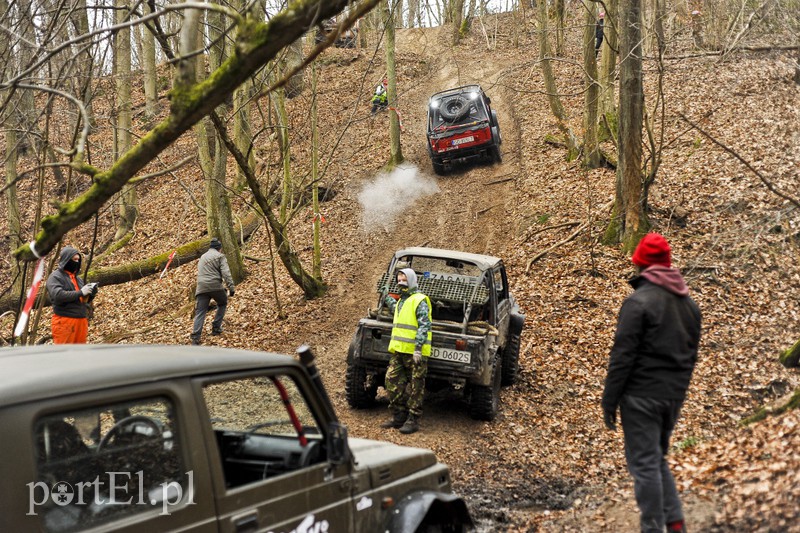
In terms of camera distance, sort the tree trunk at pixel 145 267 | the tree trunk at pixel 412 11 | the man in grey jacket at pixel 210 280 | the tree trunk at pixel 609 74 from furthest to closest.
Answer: the tree trunk at pixel 412 11
the tree trunk at pixel 145 267
the tree trunk at pixel 609 74
the man in grey jacket at pixel 210 280

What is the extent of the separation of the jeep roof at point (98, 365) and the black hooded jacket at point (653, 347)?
231 centimetres

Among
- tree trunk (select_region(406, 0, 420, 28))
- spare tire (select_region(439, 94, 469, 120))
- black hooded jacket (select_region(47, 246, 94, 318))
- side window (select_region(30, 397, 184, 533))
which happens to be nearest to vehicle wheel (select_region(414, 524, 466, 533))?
side window (select_region(30, 397, 184, 533))

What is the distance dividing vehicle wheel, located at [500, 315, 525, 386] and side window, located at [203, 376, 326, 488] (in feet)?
22.2

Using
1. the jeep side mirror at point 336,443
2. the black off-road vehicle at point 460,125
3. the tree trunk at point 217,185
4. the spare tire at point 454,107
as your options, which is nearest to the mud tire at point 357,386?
the jeep side mirror at point 336,443

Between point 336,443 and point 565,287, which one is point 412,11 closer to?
point 565,287

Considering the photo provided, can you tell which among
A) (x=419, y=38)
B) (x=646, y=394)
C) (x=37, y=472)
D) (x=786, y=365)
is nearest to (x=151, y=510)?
(x=37, y=472)

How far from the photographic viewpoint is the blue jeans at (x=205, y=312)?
12711mm

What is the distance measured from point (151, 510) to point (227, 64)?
2.70 meters

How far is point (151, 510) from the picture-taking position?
2666mm

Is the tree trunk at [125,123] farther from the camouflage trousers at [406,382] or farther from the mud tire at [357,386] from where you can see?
the camouflage trousers at [406,382]

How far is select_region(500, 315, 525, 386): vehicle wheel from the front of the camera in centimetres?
1009

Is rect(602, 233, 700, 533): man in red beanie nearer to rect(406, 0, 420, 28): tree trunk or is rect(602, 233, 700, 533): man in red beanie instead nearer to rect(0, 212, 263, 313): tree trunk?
rect(0, 212, 263, 313): tree trunk

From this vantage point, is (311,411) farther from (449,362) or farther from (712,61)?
(712,61)

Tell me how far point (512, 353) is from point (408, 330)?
2394 millimetres
